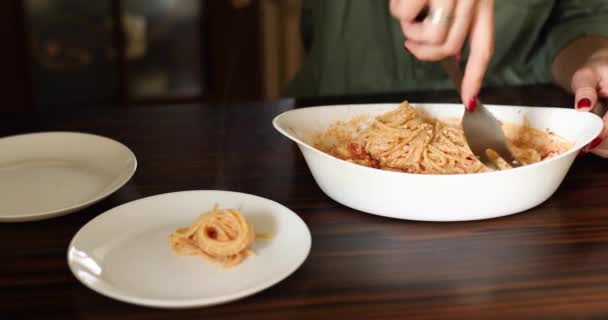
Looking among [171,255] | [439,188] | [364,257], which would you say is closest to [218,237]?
[171,255]

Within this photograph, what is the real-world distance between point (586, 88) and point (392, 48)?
0.58 metres

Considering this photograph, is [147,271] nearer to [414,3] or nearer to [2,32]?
[414,3]

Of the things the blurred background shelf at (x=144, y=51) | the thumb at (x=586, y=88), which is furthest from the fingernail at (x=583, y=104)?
the blurred background shelf at (x=144, y=51)

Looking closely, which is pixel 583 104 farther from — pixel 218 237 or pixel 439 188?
pixel 218 237

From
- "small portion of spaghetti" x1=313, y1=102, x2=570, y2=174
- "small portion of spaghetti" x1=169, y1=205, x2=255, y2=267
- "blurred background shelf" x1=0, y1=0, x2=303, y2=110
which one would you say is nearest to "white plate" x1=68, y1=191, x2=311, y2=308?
"small portion of spaghetti" x1=169, y1=205, x2=255, y2=267

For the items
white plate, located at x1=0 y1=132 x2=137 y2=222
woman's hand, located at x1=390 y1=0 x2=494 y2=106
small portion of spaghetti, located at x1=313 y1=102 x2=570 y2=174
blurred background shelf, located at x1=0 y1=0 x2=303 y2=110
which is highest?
woman's hand, located at x1=390 y1=0 x2=494 y2=106

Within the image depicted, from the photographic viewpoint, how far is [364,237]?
2.60 ft

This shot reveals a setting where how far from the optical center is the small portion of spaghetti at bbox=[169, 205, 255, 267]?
71cm

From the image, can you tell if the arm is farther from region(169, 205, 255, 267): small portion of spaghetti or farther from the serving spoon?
region(169, 205, 255, 267): small portion of spaghetti

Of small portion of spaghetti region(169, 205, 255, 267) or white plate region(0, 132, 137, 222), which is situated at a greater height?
small portion of spaghetti region(169, 205, 255, 267)

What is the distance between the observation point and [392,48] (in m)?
1.53

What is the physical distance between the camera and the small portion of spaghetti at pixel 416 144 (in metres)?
0.92

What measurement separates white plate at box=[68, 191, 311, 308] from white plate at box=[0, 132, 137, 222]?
0.26ft

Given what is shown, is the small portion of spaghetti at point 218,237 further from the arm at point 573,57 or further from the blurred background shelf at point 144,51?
the blurred background shelf at point 144,51
